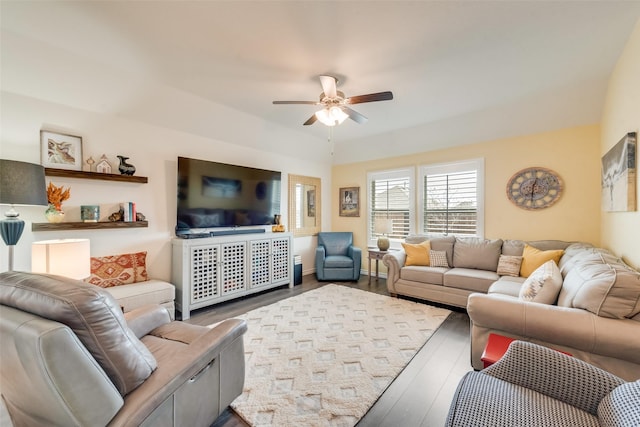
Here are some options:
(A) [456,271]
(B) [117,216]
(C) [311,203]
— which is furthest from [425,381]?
(C) [311,203]

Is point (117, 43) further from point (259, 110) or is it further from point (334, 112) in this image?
point (334, 112)

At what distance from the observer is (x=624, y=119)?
2336 millimetres

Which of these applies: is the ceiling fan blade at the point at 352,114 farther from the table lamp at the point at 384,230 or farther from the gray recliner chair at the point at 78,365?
the gray recliner chair at the point at 78,365

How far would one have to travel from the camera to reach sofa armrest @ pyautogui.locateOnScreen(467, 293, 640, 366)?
157 cm

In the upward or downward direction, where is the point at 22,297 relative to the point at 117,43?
downward

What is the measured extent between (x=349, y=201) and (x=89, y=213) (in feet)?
14.1

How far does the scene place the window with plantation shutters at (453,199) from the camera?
418 centimetres

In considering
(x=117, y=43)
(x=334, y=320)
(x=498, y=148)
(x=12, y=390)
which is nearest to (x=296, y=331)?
(x=334, y=320)

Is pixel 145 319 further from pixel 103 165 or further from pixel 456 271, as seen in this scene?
pixel 456 271

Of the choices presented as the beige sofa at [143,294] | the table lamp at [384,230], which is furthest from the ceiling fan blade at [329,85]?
the beige sofa at [143,294]

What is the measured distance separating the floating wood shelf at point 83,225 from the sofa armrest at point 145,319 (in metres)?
1.55

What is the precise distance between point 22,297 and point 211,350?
0.81m

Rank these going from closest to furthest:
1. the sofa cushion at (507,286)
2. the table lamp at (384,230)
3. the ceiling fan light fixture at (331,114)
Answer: the sofa cushion at (507,286) → the ceiling fan light fixture at (331,114) → the table lamp at (384,230)

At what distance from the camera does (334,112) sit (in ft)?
9.22
